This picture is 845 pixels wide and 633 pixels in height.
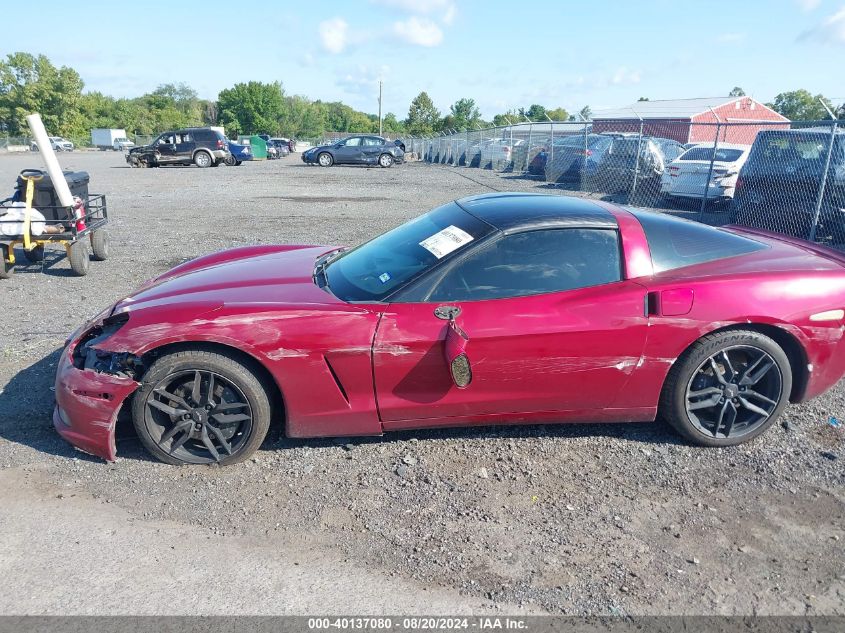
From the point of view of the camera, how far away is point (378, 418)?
3.41 meters

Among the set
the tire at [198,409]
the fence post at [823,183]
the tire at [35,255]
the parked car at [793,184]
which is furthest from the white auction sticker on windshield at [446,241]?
the parked car at [793,184]

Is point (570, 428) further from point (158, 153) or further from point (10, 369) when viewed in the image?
point (158, 153)

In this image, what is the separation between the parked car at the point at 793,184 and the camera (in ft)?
30.6

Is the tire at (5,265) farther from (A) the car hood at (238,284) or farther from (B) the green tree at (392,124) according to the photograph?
(B) the green tree at (392,124)

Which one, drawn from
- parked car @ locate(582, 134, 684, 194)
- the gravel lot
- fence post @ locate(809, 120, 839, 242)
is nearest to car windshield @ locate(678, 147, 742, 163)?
parked car @ locate(582, 134, 684, 194)

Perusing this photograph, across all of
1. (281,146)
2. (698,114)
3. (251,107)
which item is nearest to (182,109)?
(251,107)

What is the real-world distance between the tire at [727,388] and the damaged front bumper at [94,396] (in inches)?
116

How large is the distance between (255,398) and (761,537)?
8.24ft

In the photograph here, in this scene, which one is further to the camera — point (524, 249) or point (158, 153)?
point (158, 153)

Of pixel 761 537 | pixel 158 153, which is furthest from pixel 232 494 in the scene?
pixel 158 153

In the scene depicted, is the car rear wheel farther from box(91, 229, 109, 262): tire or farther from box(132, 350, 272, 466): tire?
box(132, 350, 272, 466): tire

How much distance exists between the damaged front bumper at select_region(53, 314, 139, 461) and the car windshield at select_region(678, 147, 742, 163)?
13.9 metres

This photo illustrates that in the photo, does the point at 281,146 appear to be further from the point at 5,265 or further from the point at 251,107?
the point at 251,107

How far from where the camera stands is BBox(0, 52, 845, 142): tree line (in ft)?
271
